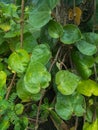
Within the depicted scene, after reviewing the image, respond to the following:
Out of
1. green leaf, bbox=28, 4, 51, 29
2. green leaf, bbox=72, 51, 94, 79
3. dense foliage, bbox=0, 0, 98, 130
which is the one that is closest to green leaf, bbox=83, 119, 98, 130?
dense foliage, bbox=0, 0, 98, 130

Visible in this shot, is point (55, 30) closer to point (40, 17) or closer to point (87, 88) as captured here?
point (40, 17)

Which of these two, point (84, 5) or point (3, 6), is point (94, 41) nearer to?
point (84, 5)

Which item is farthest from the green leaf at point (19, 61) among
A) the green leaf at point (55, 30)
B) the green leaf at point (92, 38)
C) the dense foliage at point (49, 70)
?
the green leaf at point (92, 38)

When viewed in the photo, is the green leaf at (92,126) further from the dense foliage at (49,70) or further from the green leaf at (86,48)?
the green leaf at (86,48)

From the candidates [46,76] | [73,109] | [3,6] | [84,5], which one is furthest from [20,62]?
[84,5]

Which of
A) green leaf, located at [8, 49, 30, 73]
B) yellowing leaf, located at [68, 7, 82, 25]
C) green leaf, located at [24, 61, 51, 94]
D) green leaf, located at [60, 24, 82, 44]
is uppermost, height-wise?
yellowing leaf, located at [68, 7, 82, 25]

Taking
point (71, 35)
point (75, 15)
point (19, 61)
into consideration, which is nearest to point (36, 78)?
point (19, 61)

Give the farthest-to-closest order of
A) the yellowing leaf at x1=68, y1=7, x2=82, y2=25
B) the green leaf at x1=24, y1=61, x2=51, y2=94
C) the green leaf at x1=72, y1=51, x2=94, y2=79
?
the yellowing leaf at x1=68, y1=7, x2=82, y2=25
the green leaf at x1=72, y1=51, x2=94, y2=79
the green leaf at x1=24, y1=61, x2=51, y2=94

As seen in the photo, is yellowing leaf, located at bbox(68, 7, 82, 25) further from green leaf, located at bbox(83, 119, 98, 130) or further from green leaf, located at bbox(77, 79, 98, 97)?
green leaf, located at bbox(83, 119, 98, 130)
